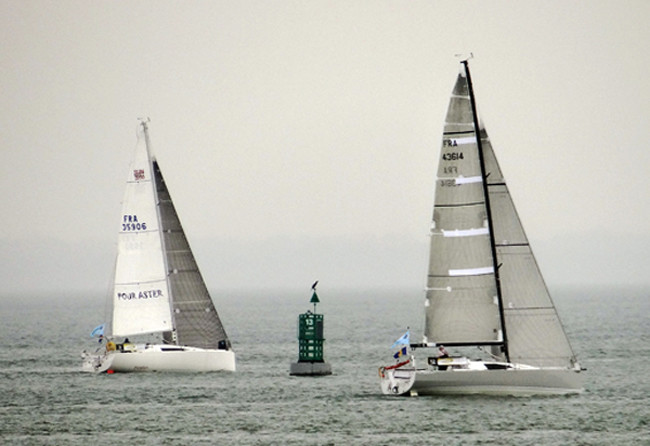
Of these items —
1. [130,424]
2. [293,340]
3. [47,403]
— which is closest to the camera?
[130,424]

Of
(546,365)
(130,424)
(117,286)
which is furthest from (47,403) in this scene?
(546,365)

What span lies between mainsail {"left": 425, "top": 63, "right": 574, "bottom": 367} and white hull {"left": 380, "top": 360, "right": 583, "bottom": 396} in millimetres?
686

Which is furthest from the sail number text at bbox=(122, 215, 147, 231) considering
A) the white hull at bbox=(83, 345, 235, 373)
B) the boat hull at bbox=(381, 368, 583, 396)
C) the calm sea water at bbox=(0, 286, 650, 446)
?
the boat hull at bbox=(381, 368, 583, 396)

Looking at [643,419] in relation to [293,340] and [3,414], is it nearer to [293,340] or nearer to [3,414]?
[3,414]

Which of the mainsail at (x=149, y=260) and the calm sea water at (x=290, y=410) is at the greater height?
the mainsail at (x=149, y=260)

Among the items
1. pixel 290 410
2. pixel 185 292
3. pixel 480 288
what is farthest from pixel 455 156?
pixel 185 292

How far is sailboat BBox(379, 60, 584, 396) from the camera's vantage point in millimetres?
49750

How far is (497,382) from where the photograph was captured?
49219 millimetres

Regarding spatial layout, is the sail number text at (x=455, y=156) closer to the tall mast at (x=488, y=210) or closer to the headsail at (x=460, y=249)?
the headsail at (x=460, y=249)

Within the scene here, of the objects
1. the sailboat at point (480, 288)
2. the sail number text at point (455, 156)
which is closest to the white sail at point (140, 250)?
the sailboat at point (480, 288)

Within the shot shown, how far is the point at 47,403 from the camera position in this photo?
181ft

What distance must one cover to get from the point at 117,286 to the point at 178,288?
10.7 feet

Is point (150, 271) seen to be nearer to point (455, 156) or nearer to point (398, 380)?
point (398, 380)

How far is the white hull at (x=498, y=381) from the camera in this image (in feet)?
162
